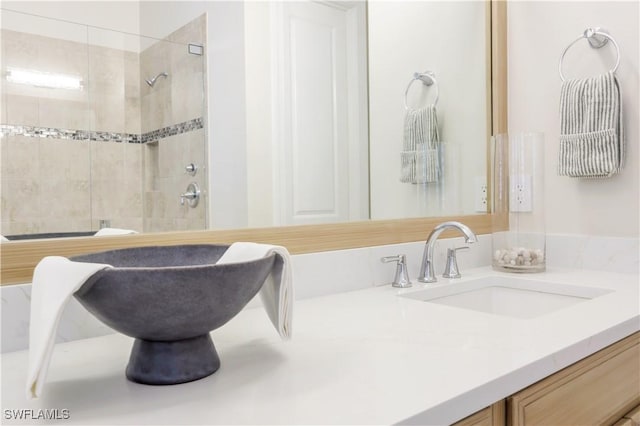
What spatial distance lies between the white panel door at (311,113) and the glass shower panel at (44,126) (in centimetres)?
46

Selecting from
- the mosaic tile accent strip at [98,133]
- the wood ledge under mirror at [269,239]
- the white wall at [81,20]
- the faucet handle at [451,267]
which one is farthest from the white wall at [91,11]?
the faucet handle at [451,267]

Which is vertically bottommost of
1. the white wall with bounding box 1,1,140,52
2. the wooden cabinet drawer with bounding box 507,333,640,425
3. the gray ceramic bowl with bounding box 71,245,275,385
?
the wooden cabinet drawer with bounding box 507,333,640,425

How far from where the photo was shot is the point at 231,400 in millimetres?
610

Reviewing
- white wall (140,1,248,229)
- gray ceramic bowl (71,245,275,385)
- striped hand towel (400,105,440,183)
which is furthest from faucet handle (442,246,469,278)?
gray ceramic bowl (71,245,275,385)

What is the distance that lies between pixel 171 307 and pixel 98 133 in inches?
19.3

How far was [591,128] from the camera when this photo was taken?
144cm

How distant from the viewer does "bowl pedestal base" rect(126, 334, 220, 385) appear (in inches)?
26.1

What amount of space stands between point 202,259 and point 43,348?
33cm

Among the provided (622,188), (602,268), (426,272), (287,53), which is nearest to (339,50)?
(287,53)

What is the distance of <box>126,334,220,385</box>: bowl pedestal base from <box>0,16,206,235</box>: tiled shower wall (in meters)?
0.35

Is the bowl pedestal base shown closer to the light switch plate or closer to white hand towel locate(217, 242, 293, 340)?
white hand towel locate(217, 242, 293, 340)

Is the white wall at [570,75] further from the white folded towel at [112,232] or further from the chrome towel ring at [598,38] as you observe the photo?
the white folded towel at [112,232]

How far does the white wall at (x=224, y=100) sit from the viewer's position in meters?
1.08

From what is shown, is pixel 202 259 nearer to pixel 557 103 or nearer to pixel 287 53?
pixel 287 53
